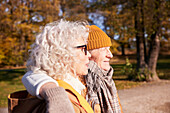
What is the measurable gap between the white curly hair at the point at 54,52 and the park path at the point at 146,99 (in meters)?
4.99

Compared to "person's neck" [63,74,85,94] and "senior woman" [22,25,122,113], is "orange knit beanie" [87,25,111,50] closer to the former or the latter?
"senior woman" [22,25,122,113]

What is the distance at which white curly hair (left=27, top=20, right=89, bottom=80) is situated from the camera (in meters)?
1.33

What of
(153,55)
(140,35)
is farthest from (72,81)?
(153,55)

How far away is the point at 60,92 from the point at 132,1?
33.1 feet

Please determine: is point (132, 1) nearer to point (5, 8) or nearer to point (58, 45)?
point (5, 8)

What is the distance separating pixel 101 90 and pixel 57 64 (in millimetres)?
1151

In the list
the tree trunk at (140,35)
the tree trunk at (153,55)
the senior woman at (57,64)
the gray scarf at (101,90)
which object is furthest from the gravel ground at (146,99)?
the senior woman at (57,64)

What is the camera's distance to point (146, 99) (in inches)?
283

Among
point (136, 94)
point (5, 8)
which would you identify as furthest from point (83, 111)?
point (5, 8)

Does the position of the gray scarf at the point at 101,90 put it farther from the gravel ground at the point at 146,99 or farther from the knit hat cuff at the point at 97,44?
the gravel ground at the point at 146,99

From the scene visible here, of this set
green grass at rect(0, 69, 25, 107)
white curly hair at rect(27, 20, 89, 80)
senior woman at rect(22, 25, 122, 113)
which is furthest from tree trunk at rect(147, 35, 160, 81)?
white curly hair at rect(27, 20, 89, 80)

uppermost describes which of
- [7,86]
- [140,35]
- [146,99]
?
[140,35]

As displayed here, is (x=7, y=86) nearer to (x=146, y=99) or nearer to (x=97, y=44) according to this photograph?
(x=146, y=99)

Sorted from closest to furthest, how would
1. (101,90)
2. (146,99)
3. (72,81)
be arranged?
(72,81) → (101,90) → (146,99)
